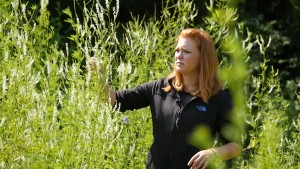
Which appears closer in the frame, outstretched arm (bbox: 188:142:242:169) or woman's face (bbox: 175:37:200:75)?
outstretched arm (bbox: 188:142:242:169)

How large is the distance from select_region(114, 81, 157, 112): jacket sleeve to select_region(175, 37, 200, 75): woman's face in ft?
0.66

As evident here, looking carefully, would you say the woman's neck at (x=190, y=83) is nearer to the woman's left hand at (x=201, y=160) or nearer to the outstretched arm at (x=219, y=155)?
the outstretched arm at (x=219, y=155)

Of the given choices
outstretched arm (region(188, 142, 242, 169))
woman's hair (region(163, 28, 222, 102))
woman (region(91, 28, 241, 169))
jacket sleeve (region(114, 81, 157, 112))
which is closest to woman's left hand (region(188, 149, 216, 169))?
outstretched arm (region(188, 142, 242, 169))

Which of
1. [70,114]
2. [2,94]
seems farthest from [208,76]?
[2,94]

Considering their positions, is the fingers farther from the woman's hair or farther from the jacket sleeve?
the jacket sleeve

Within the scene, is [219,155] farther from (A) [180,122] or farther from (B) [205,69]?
(B) [205,69]

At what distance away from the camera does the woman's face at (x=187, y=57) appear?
2975 mm

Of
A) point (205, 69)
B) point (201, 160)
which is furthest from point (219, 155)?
point (205, 69)

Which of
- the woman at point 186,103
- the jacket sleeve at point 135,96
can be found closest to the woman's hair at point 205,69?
the woman at point 186,103

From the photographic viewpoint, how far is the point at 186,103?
9.75 feet

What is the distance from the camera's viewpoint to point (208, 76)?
2.99 m

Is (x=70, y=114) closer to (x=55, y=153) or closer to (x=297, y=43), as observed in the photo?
(x=55, y=153)

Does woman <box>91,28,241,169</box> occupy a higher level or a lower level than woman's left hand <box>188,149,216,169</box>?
higher

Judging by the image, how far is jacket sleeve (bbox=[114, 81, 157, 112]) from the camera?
123 inches
